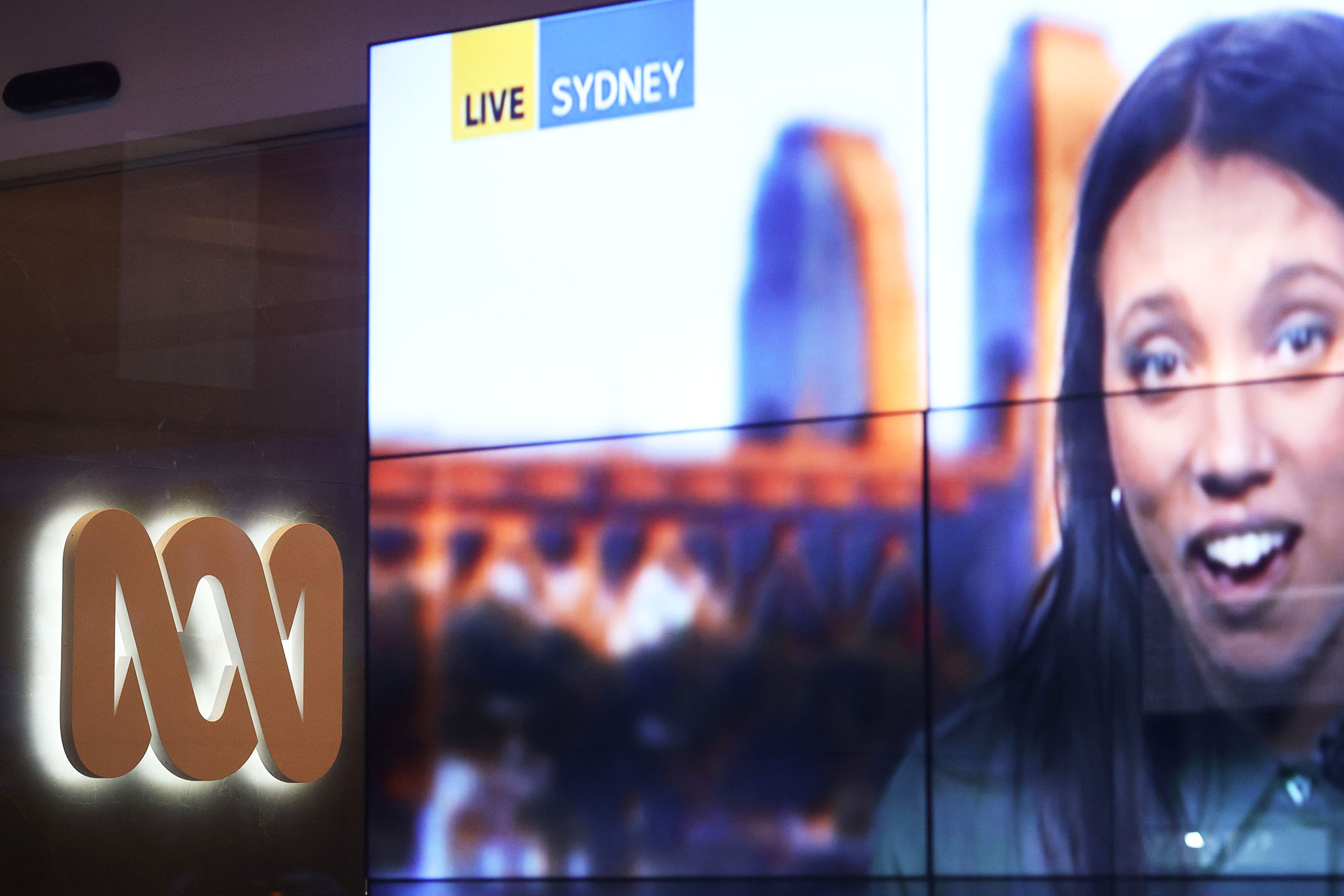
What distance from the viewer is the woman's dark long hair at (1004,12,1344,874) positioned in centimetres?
279

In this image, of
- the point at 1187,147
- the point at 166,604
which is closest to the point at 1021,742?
the point at 1187,147

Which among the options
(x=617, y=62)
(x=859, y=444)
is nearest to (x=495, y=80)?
(x=617, y=62)

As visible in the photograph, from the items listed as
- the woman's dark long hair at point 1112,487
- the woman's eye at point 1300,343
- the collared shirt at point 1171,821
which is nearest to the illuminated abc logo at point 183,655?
the collared shirt at point 1171,821

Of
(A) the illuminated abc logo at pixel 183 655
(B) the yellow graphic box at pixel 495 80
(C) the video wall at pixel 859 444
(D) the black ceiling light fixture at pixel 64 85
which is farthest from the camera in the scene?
(D) the black ceiling light fixture at pixel 64 85

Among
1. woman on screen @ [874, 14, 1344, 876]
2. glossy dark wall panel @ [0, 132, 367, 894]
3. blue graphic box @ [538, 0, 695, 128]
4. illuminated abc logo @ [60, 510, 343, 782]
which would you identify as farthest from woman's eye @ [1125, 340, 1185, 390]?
illuminated abc logo @ [60, 510, 343, 782]

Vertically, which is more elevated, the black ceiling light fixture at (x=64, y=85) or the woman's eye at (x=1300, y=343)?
the black ceiling light fixture at (x=64, y=85)

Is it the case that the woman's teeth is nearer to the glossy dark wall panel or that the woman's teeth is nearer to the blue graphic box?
the blue graphic box

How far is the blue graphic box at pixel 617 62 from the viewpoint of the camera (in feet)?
11.2

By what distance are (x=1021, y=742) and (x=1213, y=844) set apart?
15.3 inches

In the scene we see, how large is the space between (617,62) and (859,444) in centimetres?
107

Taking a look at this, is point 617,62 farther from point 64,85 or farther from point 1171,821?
point 64,85

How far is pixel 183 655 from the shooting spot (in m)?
4.61

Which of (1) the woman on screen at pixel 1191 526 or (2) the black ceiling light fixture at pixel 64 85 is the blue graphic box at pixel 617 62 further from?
(2) the black ceiling light fixture at pixel 64 85

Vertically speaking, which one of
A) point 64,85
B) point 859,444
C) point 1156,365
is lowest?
point 859,444
